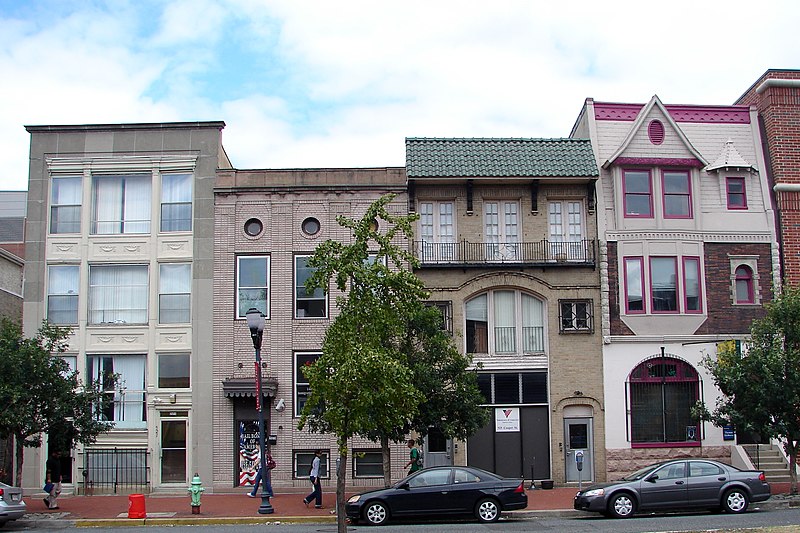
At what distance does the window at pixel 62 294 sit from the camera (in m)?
29.0

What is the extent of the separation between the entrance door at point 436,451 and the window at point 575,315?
5221 mm

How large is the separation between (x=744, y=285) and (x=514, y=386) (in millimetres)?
8368

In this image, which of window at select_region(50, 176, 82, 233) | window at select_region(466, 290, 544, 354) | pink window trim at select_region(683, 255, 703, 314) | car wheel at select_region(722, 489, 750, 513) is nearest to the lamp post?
window at select_region(466, 290, 544, 354)

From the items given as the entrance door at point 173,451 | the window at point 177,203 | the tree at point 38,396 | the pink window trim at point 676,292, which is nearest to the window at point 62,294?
the window at point 177,203

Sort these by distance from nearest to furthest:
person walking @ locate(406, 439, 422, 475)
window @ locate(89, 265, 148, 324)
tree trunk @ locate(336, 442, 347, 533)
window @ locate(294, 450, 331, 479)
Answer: tree trunk @ locate(336, 442, 347, 533), person walking @ locate(406, 439, 422, 475), window @ locate(294, 450, 331, 479), window @ locate(89, 265, 148, 324)

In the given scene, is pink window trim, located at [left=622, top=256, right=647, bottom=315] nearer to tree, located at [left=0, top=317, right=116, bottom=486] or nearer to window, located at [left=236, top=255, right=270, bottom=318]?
window, located at [left=236, top=255, right=270, bottom=318]

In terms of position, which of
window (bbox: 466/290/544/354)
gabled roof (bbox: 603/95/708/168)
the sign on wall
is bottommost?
the sign on wall

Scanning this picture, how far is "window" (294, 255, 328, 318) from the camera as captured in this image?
2873 cm

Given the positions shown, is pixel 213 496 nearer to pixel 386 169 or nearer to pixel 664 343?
pixel 386 169

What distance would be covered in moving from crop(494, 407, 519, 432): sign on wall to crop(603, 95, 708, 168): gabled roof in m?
8.69

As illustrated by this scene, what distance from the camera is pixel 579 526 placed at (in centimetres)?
1966

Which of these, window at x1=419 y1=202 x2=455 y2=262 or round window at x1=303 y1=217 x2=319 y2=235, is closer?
window at x1=419 y1=202 x2=455 y2=262

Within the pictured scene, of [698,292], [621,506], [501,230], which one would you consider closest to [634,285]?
[698,292]

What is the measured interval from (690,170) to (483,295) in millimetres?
8088
